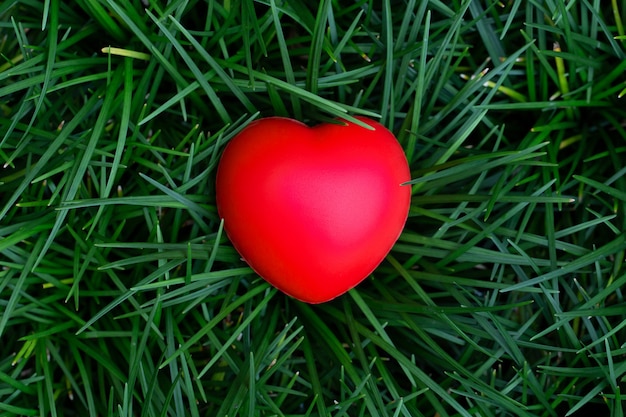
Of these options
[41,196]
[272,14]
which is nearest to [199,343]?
[41,196]

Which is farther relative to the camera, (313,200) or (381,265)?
(381,265)

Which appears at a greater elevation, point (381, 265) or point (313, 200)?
point (313, 200)

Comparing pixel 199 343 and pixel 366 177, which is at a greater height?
pixel 366 177

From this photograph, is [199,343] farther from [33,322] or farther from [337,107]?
[337,107]
